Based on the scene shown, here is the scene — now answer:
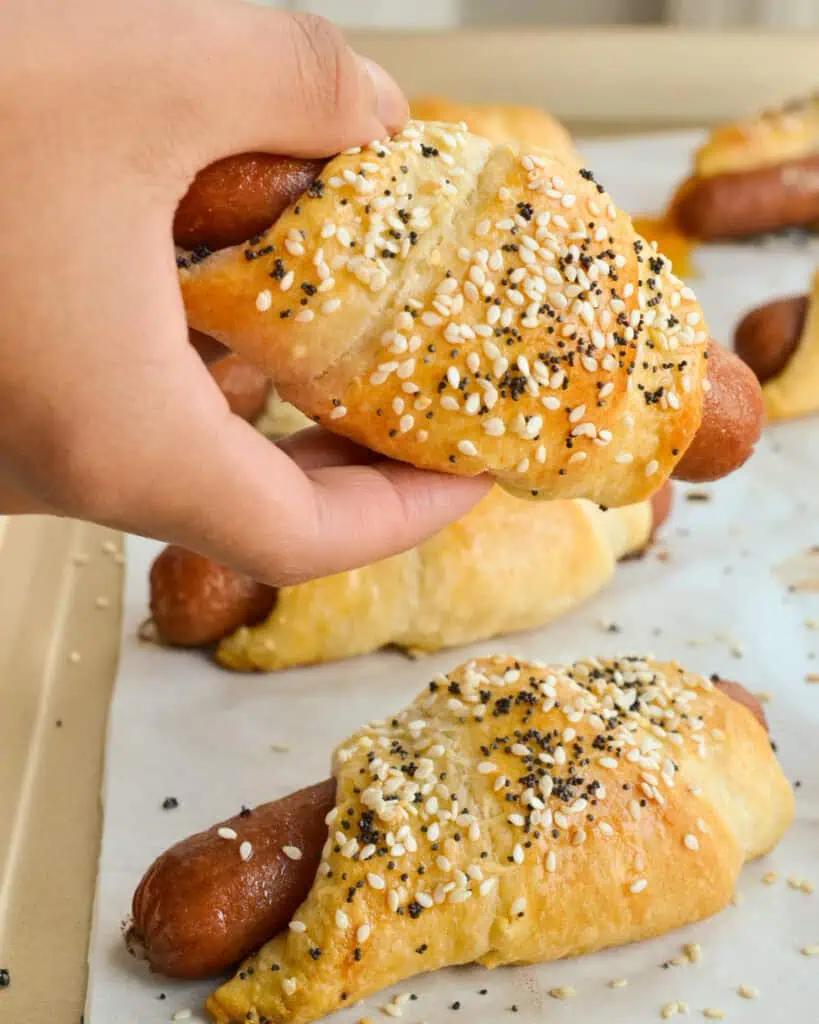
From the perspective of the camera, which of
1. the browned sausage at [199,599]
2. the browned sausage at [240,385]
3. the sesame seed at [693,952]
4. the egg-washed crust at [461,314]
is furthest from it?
the browned sausage at [240,385]

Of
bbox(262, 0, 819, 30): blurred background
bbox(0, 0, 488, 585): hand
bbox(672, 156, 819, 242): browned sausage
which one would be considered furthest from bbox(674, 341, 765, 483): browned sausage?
bbox(262, 0, 819, 30): blurred background

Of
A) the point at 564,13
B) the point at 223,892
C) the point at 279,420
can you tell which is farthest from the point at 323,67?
the point at 564,13

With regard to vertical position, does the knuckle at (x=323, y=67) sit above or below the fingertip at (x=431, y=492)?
above

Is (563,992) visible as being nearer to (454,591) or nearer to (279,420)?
(454,591)

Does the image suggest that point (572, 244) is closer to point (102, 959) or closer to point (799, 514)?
point (102, 959)

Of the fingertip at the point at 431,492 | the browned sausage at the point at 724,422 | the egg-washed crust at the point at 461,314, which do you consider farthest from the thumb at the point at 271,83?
the browned sausage at the point at 724,422

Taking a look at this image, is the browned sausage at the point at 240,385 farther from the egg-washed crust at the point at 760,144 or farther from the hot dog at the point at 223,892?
the egg-washed crust at the point at 760,144

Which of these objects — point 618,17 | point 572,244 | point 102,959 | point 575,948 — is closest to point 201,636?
point 102,959
